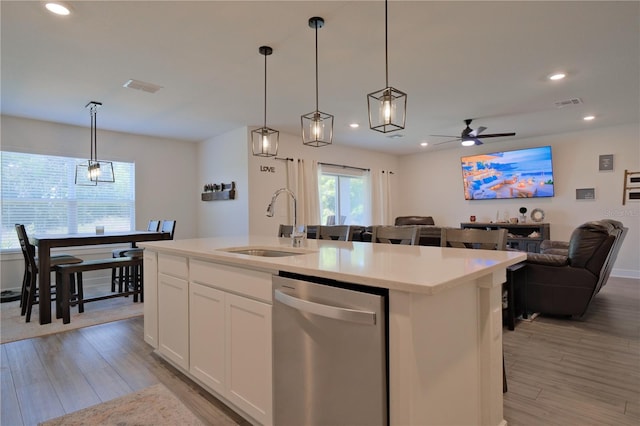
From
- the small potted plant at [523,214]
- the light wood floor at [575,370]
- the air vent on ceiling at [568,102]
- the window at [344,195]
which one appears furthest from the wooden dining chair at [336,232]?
the small potted plant at [523,214]

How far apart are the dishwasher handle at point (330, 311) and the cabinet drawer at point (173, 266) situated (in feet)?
3.42

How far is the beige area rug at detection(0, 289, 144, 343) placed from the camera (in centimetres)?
329

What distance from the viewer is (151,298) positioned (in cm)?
271

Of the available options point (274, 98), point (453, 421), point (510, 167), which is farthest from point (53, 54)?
point (510, 167)

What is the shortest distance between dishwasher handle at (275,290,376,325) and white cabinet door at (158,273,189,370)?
3.54ft

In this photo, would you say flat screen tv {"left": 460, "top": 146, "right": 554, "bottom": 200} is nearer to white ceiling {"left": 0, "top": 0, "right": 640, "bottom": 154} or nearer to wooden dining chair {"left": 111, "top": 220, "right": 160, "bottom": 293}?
white ceiling {"left": 0, "top": 0, "right": 640, "bottom": 154}

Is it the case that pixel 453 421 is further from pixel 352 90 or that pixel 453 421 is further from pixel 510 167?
pixel 510 167

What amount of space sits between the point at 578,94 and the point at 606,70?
781mm

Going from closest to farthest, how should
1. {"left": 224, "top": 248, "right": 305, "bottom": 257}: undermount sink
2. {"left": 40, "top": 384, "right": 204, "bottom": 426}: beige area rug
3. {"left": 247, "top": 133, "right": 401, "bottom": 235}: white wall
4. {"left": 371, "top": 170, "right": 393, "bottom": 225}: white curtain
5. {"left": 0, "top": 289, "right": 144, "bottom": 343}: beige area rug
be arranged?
{"left": 40, "top": 384, "right": 204, "bottom": 426}: beige area rug → {"left": 224, "top": 248, "right": 305, "bottom": 257}: undermount sink → {"left": 0, "top": 289, "right": 144, "bottom": 343}: beige area rug → {"left": 247, "top": 133, "right": 401, "bottom": 235}: white wall → {"left": 371, "top": 170, "right": 393, "bottom": 225}: white curtain

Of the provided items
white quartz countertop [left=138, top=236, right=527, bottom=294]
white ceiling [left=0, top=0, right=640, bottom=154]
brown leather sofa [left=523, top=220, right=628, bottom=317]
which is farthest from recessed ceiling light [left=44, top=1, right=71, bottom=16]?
brown leather sofa [left=523, top=220, right=628, bottom=317]

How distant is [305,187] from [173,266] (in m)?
4.27

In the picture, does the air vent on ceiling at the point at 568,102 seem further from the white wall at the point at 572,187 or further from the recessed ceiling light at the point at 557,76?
the white wall at the point at 572,187

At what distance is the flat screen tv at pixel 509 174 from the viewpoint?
655 cm

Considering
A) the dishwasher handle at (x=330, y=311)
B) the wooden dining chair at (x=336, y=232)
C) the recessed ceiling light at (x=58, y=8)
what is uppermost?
the recessed ceiling light at (x=58, y=8)
